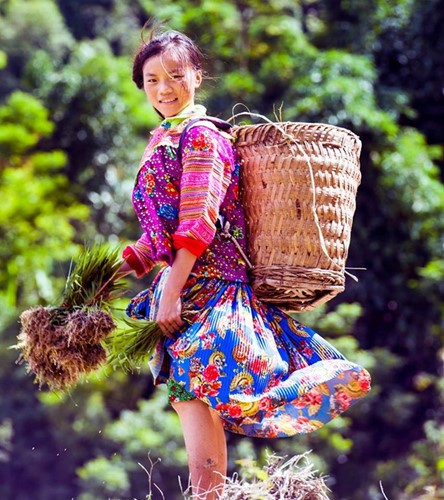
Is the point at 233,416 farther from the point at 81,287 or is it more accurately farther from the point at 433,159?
the point at 433,159

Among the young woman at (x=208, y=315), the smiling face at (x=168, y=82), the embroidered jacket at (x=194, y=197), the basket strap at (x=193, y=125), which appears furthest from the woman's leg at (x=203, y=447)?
the smiling face at (x=168, y=82)

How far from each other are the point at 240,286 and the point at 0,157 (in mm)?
9503

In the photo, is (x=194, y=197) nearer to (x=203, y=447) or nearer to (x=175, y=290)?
(x=175, y=290)

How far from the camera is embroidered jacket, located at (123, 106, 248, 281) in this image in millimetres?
2604

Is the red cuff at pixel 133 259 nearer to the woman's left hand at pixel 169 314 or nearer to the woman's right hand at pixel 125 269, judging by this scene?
the woman's right hand at pixel 125 269

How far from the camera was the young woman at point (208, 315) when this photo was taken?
260 cm

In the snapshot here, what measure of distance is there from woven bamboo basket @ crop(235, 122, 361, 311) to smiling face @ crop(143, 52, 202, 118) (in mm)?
175

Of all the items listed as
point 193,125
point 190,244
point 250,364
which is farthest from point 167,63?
point 250,364

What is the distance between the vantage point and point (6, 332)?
478 inches

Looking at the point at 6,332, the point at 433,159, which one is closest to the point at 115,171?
the point at 6,332

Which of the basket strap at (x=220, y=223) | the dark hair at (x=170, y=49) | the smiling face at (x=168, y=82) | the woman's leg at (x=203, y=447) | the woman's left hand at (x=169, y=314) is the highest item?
the dark hair at (x=170, y=49)

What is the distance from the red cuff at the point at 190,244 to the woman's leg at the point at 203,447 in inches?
12.9

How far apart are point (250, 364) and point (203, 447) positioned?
8.3 inches

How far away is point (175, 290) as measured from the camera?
2615 mm
